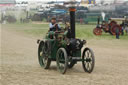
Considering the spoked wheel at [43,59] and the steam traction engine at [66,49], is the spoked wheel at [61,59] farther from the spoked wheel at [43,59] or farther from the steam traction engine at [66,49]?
the spoked wheel at [43,59]

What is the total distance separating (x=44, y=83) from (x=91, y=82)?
2.97 ft

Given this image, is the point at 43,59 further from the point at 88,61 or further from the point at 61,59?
the point at 88,61

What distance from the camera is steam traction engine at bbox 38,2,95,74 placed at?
7.93 m

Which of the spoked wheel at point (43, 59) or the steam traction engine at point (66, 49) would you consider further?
the spoked wheel at point (43, 59)

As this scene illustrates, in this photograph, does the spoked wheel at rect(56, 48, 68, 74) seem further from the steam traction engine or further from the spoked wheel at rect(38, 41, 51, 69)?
the spoked wheel at rect(38, 41, 51, 69)

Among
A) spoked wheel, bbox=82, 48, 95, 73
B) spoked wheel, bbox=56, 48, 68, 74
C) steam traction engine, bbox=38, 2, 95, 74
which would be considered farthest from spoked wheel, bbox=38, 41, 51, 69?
spoked wheel, bbox=82, 48, 95, 73

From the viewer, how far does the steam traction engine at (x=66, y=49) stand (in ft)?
26.0

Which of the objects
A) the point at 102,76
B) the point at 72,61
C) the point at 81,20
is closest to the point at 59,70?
the point at 72,61

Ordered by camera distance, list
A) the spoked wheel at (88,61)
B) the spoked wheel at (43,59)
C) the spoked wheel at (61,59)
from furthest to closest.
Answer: the spoked wheel at (43,59), the spoked wheel at (61,59), the spoked wheel at (88,61)

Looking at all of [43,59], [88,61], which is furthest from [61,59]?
[43,59]

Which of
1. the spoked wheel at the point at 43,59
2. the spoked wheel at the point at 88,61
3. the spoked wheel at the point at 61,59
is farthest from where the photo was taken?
the spoked wheel at the point at 43,59

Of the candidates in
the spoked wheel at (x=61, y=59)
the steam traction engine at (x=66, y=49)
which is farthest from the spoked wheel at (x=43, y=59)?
the spoked wheel at (x=61, y=59)

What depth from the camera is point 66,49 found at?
8125mm

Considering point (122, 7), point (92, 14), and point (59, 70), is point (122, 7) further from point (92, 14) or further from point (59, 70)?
point (59, 70)
